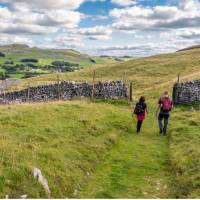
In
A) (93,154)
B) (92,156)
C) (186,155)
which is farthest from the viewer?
(186,155)

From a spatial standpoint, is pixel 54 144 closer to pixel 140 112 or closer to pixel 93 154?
pixel 93 154

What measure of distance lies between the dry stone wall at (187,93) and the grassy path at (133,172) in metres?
14.9

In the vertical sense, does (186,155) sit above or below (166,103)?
below

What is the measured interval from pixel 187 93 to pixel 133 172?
73.4 ft

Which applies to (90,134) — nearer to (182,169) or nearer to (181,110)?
(182,169)

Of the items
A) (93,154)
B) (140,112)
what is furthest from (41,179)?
(140,112)

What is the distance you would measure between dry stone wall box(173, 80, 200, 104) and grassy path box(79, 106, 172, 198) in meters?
14.9

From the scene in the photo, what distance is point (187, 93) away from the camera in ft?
124

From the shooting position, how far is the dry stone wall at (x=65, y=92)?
39.3m

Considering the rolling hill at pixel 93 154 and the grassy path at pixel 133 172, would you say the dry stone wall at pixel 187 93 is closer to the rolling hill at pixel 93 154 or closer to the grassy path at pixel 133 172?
the rolling hill at pixel 93 154

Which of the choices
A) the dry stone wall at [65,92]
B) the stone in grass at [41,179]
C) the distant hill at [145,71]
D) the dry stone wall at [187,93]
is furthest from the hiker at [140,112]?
the distant hill at [145,71]

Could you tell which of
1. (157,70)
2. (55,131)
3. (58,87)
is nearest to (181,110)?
(58,87)

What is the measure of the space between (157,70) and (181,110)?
47.8m

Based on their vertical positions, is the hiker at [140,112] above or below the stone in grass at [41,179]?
above
